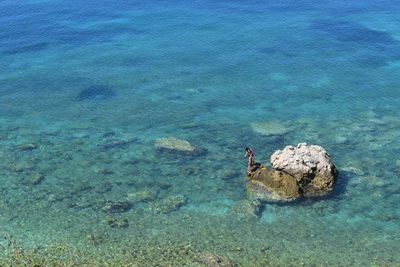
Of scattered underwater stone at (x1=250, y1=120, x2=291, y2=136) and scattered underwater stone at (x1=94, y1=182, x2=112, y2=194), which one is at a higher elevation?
scattered underwater stone at (x1=94, y1=182, x2=112, y2=194)

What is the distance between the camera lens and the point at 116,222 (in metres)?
39.5

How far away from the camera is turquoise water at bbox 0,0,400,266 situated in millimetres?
37719

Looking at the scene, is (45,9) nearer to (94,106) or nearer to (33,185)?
(94,106)

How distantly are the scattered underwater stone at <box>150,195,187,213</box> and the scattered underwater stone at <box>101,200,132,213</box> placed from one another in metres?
2.31

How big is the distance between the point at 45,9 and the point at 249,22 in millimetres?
46168

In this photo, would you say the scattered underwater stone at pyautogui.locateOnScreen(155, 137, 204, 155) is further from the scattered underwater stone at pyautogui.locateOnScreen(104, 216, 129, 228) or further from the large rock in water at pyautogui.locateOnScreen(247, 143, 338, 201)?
the scattered underwater stone at pyautogui.locateOnScreen(104, 216, 129, 228)

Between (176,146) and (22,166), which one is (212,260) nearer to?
(176,146)

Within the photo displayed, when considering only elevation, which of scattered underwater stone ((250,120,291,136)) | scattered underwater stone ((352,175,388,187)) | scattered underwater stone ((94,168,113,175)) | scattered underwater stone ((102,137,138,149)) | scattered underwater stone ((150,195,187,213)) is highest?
scattered underwater stone ((150,195,187,213))

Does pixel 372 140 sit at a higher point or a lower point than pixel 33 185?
lower

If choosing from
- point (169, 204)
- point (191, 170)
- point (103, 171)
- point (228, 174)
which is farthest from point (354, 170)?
point (103, 171)

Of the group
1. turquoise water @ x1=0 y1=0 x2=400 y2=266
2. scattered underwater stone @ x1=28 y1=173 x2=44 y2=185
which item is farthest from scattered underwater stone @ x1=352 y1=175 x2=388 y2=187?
scattered underwater stone @ x1=28 y1=173 x2=44 y2=185

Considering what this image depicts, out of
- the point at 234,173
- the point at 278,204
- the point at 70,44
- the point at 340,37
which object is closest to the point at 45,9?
the point at 70,44

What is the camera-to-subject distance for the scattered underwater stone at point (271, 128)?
57844 mm

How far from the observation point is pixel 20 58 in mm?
82625
